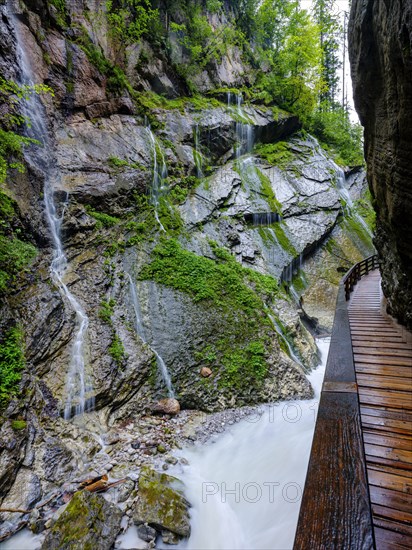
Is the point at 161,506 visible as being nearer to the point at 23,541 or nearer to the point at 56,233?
the point at 23,541

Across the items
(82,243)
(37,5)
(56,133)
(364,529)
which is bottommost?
(364,529)

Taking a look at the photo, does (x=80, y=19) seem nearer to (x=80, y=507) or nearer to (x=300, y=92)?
(x=300, y=92)

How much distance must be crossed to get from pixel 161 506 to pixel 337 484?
384 centimetres

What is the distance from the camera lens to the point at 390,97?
3.28 metres

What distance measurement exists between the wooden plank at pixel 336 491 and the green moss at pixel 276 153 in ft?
60.5

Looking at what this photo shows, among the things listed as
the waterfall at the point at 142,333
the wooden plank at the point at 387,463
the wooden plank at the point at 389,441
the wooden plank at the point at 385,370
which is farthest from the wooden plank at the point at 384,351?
the waterfall at the point at 142,333

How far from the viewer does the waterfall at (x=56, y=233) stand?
631 cm

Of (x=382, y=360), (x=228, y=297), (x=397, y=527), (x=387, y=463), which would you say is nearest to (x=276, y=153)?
(x=228, y=297)

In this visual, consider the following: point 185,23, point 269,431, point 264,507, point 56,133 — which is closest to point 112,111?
point 56,133

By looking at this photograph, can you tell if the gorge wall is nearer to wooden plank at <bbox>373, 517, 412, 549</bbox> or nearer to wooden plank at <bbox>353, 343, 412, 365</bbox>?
wooden plank at <bbox>353, 343, 412, 365</bbox>

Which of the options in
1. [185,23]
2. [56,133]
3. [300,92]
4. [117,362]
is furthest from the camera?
[300,92]

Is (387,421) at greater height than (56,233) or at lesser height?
lesser

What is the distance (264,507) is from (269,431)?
1881 mm

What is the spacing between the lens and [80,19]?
13.7 metres
